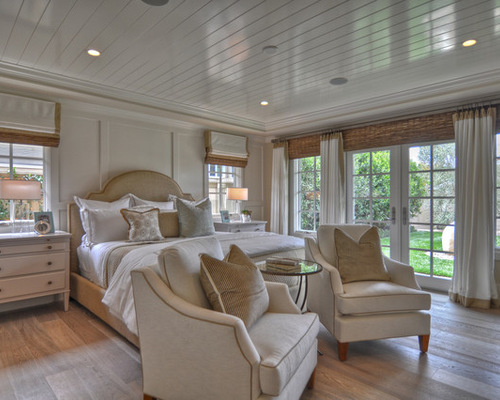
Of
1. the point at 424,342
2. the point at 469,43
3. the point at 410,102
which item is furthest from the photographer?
the point at 410,102

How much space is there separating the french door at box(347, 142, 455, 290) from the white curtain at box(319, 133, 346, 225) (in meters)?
0.29

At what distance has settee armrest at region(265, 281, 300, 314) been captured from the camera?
2053 millimetres

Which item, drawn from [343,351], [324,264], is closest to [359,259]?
[324,264]

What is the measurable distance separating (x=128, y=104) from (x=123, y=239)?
1729mm

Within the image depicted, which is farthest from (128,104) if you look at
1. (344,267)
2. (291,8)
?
(344,267)

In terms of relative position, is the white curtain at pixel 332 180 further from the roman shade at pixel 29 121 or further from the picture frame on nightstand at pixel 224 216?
the roman shade at pixel 29 121

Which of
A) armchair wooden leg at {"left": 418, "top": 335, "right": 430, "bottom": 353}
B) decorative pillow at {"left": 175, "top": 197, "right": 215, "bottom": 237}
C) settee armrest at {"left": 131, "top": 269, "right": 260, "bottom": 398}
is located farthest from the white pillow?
armchair wooden leg at {"left": 418, "top": 335, "right": 430, "bottom": 353}

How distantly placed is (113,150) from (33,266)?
5.60 feet

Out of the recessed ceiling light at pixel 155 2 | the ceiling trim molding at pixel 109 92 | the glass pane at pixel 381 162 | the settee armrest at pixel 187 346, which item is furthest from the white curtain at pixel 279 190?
the settee armrest at pixel 187 346

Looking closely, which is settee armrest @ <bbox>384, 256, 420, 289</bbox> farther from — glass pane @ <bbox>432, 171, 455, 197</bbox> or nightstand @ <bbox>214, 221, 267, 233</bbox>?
nightstand @ <bbox>214, 221, 267, 233</bbox>

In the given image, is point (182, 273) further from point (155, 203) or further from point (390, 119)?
point (390, 119)

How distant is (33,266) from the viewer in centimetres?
A: 317

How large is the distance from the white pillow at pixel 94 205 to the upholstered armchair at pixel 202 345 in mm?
2115

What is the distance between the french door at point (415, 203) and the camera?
406cm
